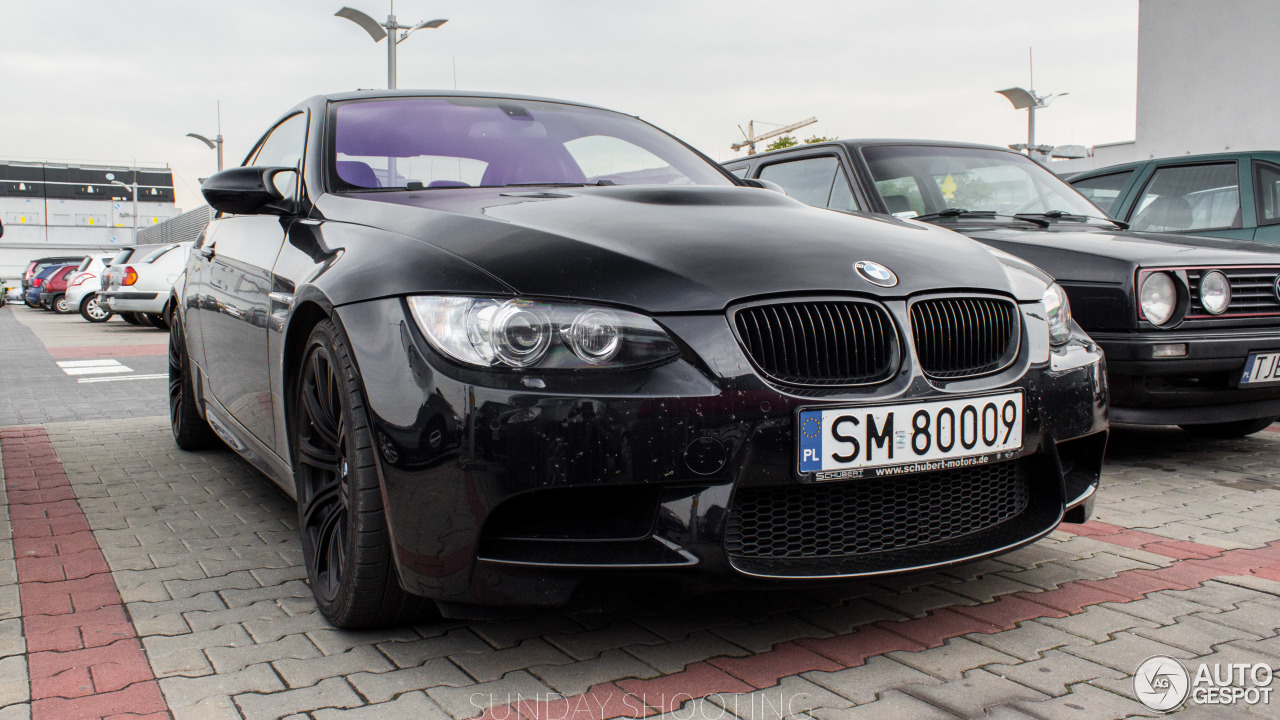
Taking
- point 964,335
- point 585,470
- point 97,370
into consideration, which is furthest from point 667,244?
point 97,370

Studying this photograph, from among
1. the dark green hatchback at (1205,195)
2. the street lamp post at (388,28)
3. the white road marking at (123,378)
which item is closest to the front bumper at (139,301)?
the street lamp post at (388,28)

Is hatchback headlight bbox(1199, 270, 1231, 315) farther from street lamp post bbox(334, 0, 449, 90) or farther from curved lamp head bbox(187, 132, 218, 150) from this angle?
curved lamp head bbox(187, 132, 218, 150)

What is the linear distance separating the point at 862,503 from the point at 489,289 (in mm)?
909

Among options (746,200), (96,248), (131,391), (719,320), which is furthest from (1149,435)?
(96,248)

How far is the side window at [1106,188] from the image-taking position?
674 centimetres

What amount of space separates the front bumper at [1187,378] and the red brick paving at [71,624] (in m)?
3.71

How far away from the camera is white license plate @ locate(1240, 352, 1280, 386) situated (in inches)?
172

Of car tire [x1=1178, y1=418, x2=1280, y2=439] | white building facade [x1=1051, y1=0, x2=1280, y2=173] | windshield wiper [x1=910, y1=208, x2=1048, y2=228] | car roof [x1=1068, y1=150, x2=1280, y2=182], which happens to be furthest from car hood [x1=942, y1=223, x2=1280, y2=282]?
white building facade [x1=1051, y1=0, x2=1280, y2=173]

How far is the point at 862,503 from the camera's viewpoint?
7.45 ft

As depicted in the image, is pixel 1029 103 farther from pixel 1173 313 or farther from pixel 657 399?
pixel 657 399

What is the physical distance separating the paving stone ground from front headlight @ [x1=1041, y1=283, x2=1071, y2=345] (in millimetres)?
673

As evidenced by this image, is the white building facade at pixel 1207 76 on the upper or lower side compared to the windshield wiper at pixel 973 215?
upper

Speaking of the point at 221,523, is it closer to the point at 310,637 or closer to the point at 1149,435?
the point at 310,637

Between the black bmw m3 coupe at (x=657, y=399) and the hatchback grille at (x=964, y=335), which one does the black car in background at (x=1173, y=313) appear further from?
the hatchback grille at (x=964, y=335)
